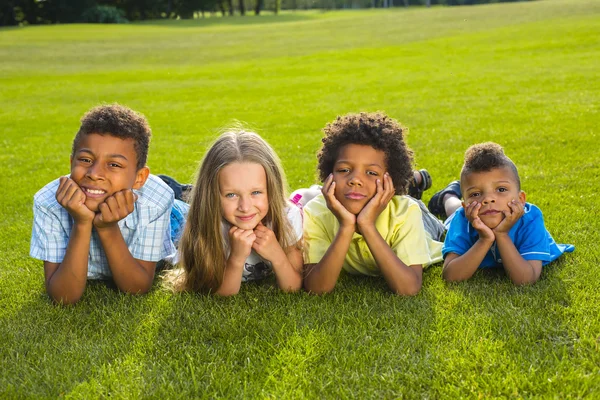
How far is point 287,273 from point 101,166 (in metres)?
1.31

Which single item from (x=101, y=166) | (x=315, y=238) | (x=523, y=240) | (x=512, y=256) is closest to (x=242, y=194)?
(x=315, y=238)

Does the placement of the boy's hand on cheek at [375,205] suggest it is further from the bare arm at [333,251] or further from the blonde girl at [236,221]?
the blonde girl at [236,221]

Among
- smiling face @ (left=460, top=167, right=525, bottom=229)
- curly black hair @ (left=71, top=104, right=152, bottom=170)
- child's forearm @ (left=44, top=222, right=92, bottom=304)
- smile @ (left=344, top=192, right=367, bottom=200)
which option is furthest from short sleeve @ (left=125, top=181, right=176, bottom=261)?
smiling face @ (left=460, top=167, right=525, bottom=229)

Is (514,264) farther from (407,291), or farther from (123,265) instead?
(123,265)

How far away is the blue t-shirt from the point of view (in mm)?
3974

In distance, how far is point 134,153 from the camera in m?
3.94

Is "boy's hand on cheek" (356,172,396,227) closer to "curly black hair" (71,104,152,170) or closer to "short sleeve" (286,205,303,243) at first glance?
"short sleeve" (286,205,303,243)

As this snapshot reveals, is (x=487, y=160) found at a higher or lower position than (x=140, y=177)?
higher

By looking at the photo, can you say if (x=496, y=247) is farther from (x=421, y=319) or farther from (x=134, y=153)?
(x=134, y=153)

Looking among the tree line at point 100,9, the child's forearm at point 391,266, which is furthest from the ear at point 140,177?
the tree line at point 100,9

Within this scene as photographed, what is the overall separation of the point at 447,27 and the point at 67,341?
35.4 metres

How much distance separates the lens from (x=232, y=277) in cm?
380

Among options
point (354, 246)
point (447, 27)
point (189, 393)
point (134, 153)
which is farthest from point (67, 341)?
point (447, 27)

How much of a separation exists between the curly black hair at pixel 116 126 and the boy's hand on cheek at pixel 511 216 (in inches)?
91.9
